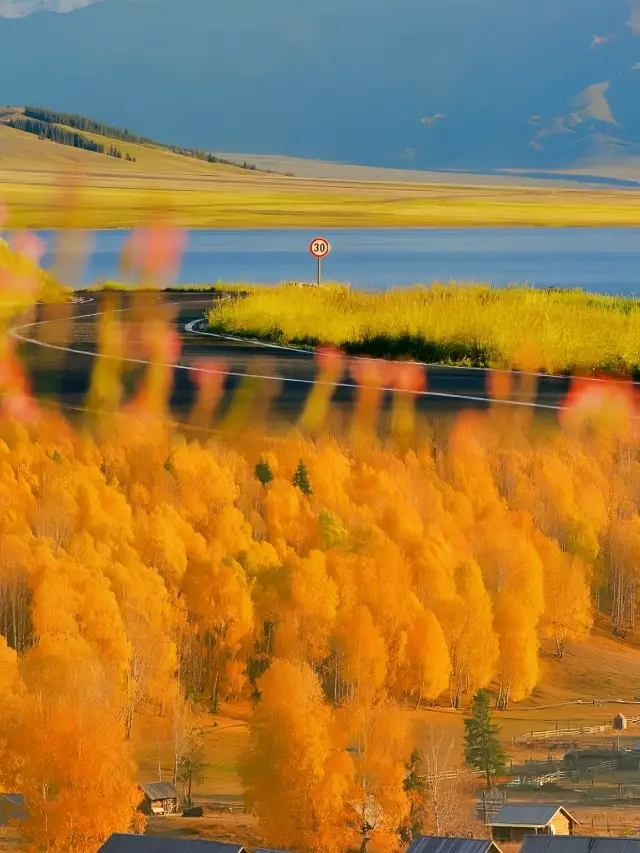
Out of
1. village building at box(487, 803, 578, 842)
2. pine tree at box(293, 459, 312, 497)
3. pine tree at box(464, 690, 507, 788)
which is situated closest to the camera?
village building at box(487, 803, 578, 842)

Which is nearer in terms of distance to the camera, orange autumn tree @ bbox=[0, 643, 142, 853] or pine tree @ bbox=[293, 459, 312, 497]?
orange autumn tree @ bbox=[0, 643, 142, 853]

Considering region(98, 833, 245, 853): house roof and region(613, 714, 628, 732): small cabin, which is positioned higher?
region(613, 714, 628, 732): small cabin

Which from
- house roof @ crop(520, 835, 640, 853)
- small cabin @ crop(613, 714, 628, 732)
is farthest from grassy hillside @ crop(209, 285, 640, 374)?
small cabin @ crop(613, 714, 628, 732)

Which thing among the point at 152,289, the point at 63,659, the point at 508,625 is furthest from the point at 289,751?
the point at 152,289

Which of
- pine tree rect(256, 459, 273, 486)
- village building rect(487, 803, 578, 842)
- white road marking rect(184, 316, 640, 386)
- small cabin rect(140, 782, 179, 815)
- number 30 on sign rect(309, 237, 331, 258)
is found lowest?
village building rect(487, 803, 578, 842)

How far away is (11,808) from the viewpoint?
113 feet

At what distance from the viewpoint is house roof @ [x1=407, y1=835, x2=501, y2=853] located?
1143 inches

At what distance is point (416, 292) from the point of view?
48.4m

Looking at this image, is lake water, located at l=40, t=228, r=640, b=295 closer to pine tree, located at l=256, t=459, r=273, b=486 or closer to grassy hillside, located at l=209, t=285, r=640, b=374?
grassy hillside, located at l=209, t=285, r=640, b=374

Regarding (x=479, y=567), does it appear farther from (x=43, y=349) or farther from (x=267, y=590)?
(x=43, y=349)

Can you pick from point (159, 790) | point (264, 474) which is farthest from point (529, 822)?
point (264, 474)

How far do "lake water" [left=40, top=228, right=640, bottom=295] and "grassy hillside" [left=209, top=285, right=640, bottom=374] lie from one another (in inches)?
779

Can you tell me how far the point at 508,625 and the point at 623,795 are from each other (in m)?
8.54

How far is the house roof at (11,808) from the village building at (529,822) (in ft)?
29.5
